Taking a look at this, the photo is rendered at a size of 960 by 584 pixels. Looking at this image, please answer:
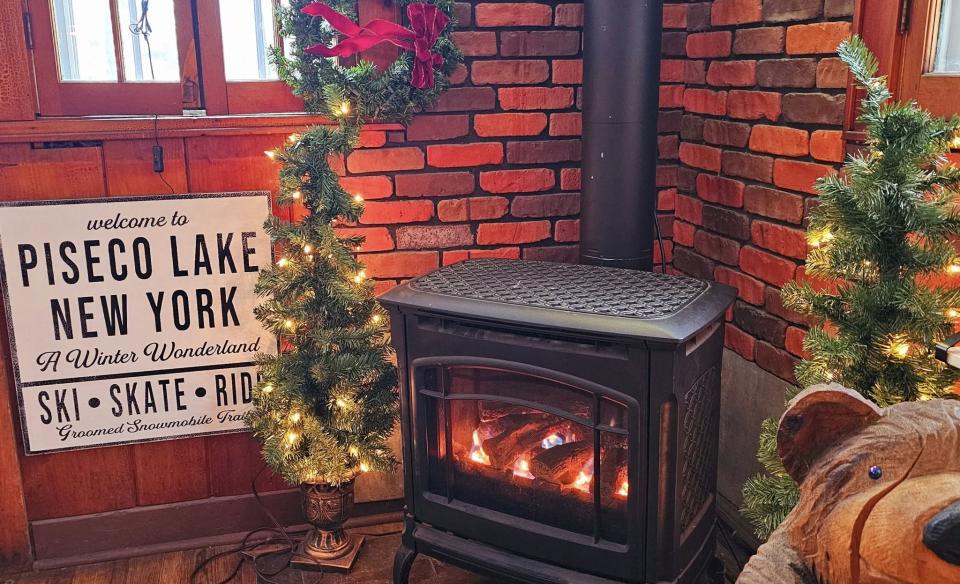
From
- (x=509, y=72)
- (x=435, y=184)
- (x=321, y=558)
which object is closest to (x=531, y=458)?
(x=321, y=558)

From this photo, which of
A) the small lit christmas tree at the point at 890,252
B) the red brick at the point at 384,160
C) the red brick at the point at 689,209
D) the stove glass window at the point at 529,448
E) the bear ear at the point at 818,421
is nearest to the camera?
the bear ear at the point at 818,421

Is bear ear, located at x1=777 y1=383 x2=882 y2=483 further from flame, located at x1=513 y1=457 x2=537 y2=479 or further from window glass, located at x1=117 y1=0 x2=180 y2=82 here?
window glass, located at x1=117 y1=0 x2=180 y2=82

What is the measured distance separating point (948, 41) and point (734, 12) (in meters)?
0.74

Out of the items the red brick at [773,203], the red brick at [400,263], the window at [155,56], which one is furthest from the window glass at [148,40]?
the red brick at [773,203]

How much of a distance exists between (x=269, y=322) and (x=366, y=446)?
435 millimetres

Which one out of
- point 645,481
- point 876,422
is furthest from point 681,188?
point 876,422

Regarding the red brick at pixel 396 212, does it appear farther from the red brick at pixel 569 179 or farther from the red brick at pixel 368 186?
the red brick at pixel 569 179

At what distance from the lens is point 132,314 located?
93.8 inches

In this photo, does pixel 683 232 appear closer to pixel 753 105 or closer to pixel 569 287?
pixel 753 105

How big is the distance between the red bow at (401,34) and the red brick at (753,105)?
83 centimetres

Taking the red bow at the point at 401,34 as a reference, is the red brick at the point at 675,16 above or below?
above

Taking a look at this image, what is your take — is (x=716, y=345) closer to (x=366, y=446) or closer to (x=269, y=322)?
(x=366, y=446)

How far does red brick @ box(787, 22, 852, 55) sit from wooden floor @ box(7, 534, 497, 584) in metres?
1.64

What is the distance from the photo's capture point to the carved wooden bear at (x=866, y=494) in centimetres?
98
